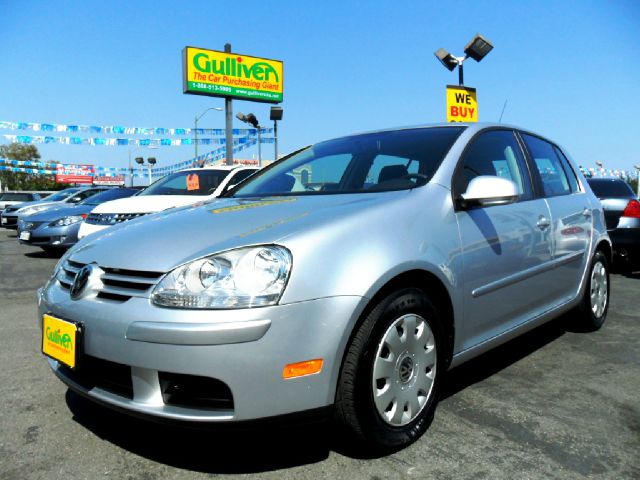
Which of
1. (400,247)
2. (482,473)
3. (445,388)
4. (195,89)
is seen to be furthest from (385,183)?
(195,89)

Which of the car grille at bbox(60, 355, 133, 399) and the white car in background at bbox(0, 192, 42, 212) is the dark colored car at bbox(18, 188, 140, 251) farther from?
the white car in background at bbox(0, 192, 42, 212)

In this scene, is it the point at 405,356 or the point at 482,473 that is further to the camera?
the point at 405,356

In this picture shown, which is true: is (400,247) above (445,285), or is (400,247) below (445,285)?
above

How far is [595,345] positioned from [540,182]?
50.8 inches

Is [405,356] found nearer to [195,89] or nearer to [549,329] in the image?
[549,329]

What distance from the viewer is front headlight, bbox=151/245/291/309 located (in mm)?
1761

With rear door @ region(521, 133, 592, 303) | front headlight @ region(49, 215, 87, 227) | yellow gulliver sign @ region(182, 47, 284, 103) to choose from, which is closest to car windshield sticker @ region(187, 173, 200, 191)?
front headlight @ region(49, 215, 87, 227)

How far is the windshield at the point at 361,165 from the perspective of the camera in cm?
264

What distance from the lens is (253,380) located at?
68.3 inches

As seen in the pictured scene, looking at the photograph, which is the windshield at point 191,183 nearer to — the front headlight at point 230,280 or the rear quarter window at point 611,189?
the rear quarter window at point 611,189

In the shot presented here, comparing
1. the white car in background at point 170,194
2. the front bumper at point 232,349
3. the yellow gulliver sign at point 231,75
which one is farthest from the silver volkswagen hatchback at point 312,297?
the yellow gulliver sign at point 231,75

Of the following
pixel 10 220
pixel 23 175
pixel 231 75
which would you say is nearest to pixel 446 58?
pixel 231 75

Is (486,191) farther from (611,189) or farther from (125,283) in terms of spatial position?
(611,189)

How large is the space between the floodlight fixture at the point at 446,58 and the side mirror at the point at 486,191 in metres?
8.63
